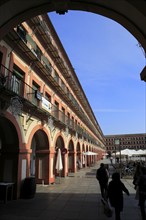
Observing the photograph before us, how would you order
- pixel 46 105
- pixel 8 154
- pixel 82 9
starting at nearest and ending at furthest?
pixel 82 9, pixel 8 154, pixel 46 105

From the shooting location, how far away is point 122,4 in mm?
5297

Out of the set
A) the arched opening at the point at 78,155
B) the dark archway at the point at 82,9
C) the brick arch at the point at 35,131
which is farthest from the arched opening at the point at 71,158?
the dark archway at the point at 82,9

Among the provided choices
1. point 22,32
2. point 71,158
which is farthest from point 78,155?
point 22,32

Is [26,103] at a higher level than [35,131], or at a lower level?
higher

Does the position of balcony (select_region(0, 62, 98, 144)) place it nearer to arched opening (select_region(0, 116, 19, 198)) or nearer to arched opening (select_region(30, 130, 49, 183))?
arched opening (select_region(0, 116, 19, 198))

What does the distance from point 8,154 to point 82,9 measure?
8075 mm

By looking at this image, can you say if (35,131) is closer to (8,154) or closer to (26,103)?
(26,103)

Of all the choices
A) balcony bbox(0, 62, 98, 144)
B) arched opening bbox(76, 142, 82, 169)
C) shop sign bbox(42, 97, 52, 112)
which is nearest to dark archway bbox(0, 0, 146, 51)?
balcony bbox(0, 62, 98, 144)

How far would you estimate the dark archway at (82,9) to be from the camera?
17.8 ft

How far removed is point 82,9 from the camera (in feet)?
19.3

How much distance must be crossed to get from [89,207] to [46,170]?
7.37 meters

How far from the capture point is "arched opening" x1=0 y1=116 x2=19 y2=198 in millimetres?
11084

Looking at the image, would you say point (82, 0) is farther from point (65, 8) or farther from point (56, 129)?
point (56, 129)

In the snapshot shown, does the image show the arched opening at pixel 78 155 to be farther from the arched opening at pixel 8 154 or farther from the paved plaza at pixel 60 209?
the arched opening at pixel 8 154
